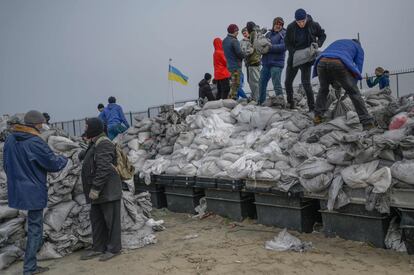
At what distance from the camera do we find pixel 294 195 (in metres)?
5.54

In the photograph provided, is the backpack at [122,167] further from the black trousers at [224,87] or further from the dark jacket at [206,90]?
the dark jacket at [206,90]

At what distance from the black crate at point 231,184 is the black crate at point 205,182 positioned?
0.38 feet

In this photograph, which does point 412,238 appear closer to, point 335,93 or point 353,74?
point 353,74

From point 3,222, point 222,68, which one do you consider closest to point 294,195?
point 3,222

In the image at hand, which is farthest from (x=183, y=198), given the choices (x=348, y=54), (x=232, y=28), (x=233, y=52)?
(x=232, y=28)

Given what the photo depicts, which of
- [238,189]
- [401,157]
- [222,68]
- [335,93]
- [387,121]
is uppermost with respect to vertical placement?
[222,68]

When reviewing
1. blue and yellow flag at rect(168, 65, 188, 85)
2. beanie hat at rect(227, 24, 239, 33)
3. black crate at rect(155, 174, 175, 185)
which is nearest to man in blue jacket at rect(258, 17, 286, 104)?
beanie hat at rect(227, 24, 239, 33)

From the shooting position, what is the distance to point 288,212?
5789 mm

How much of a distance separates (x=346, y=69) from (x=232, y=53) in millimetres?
3374

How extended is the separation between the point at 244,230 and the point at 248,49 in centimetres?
418

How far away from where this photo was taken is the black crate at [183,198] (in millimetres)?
7387

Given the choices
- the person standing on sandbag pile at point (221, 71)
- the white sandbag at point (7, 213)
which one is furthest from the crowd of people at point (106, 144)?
the person standing on sandbag pile at point (221, 71)

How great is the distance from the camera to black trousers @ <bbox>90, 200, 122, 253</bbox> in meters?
5.60

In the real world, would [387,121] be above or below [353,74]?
below
